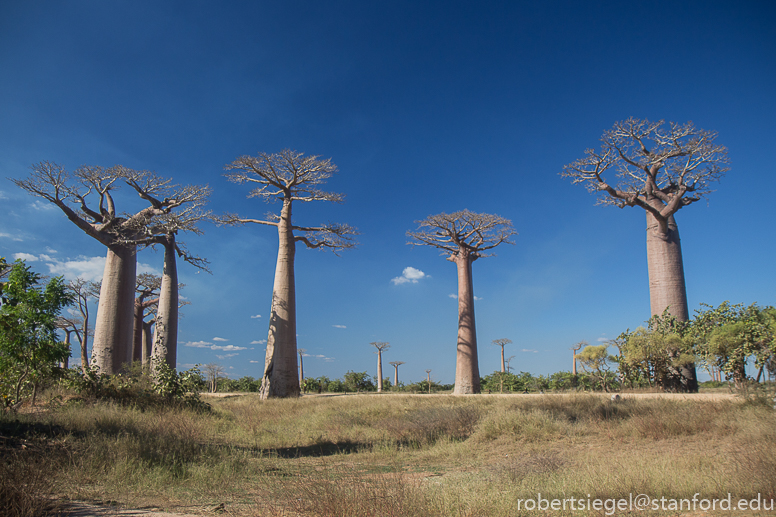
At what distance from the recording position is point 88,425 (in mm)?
7445

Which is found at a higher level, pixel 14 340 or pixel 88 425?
pixel 14 340

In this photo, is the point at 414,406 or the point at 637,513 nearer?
the point at 637,513

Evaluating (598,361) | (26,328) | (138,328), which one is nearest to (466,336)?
(598,361)

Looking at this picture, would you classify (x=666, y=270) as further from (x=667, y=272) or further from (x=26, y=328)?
(x=26, y=328)

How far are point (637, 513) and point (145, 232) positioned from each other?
58.6ft

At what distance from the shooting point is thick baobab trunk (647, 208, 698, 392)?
1613cm

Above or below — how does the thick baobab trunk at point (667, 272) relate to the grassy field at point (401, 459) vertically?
above

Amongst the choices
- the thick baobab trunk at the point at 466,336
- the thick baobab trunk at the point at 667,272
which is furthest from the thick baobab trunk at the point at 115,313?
the thick baobab trunk at the point at 667,272

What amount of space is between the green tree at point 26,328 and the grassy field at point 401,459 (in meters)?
1.22

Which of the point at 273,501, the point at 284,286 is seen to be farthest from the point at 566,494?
the point at 284,286

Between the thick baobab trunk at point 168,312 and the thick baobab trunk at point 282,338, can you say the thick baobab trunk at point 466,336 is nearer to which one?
the thick baobab trunk at point 282,338

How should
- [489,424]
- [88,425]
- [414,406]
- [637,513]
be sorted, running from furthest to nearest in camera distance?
[414,406], [489,424], [88,425], [637,513]

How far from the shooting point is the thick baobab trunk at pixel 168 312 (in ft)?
56.5

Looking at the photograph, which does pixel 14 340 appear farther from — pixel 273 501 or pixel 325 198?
pixel 325 198
